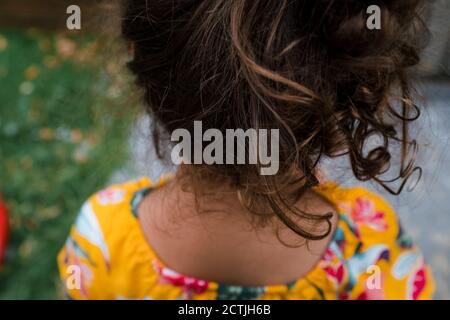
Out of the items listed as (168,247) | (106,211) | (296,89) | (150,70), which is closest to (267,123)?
(296,89)

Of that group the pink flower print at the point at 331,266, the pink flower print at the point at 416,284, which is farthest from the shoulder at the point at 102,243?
the pink flower print at the point at 416,284

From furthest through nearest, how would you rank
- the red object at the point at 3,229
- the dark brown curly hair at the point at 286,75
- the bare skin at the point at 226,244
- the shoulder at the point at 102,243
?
the red object at the point at 3,229 → the shoulder at the point at 102,243 → the bare skin at the point at 226,244 → the dark brown curly hair at the point at 286,75

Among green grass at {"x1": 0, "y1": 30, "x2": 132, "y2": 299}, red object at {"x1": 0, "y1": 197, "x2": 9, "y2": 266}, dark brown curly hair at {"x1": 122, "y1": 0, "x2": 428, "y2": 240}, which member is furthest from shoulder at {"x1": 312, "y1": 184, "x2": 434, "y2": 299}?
red object at {"x1": 0, "y1": 197, "x2": 9, "y2": 266}

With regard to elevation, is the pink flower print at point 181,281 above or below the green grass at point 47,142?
below

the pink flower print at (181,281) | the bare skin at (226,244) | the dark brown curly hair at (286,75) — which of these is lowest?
the pink flower print at (181,281)

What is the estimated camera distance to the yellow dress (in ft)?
2.80

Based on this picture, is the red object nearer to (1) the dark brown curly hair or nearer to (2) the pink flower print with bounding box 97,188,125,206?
(2) the pink flower print with bounding box 97,188,125,206

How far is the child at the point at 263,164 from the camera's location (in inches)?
23.4

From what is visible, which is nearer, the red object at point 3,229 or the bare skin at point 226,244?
the bare skin at point 226,244

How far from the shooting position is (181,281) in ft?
2.80

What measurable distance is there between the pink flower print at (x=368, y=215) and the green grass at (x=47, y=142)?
505mm

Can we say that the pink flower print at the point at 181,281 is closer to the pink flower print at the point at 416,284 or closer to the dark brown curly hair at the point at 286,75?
the dark brown curly hair at the point at 286,75

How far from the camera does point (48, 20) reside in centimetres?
240
